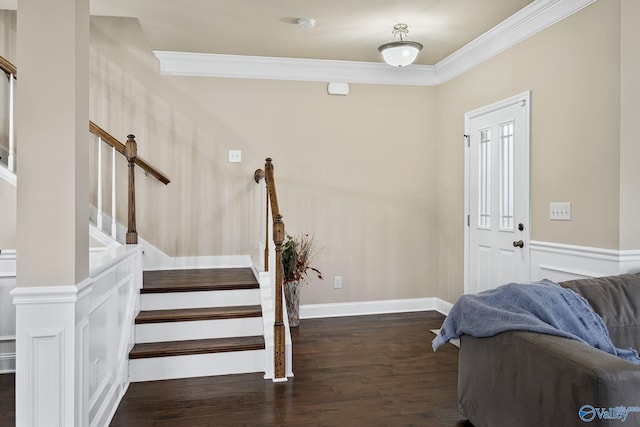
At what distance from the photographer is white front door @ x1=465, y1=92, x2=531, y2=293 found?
11.8ft

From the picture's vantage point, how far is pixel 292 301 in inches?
174

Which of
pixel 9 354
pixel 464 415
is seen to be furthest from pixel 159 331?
pixel 464 415

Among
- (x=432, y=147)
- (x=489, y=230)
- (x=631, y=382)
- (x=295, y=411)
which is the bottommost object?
(x=295, y=411)

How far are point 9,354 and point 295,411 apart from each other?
2.17 metres

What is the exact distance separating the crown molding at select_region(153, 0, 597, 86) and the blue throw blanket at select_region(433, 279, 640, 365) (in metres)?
2.33

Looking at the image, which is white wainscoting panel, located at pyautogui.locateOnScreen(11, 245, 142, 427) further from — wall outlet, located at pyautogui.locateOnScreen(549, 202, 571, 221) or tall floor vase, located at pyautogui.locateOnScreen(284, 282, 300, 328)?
wall outlet, located at pyautogui.locateOnScreen(549, 202, 571, 221)

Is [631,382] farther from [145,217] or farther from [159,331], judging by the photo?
[145,217]

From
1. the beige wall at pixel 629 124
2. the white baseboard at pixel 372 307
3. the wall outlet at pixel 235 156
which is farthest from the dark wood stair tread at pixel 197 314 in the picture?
the beige wall at pixel 629 124

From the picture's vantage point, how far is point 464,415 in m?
2.50

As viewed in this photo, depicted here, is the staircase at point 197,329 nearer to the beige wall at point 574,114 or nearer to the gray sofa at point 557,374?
the gray sofa at point 557,374

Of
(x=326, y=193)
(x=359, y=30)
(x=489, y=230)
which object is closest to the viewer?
(x=359, y=30)

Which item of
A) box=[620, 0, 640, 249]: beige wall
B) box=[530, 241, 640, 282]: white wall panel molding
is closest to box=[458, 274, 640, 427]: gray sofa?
box=[530, 241, 640, 282]: white wall panel molding

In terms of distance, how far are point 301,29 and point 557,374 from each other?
3.13m

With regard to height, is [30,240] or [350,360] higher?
[30,240]
